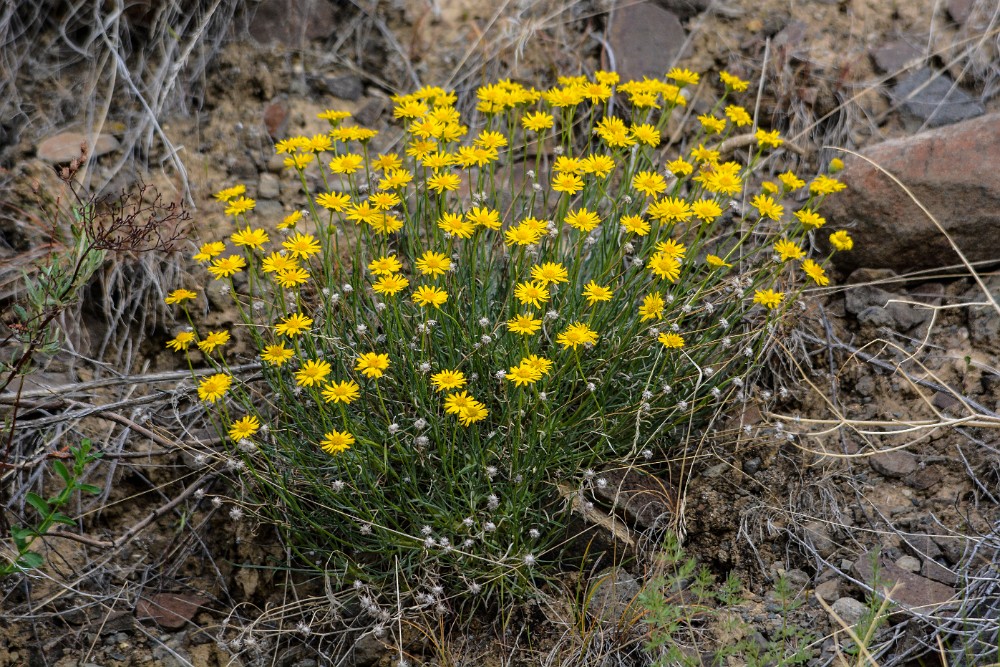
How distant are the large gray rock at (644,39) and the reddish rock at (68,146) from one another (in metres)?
2.51

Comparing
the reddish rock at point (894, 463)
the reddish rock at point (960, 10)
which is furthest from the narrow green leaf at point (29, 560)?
the reddish rock at point (960, 10)

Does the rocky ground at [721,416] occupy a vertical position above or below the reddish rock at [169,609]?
above

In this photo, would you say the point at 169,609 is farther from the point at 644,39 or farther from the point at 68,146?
the point at 644,39

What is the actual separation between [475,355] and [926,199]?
1916 mm

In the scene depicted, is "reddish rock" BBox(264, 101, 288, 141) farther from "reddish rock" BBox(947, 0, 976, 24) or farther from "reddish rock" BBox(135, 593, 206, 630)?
"reddish rock" BBox(947, 0, 976, 24)

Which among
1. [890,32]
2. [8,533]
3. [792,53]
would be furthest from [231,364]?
[890,32]

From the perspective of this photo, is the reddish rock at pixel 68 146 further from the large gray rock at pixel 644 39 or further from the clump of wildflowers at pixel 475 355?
the large gray rock at pixel 644 39

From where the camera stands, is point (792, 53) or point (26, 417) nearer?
point (26, 417)

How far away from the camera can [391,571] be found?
8.91 feet

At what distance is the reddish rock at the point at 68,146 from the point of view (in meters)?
4.00

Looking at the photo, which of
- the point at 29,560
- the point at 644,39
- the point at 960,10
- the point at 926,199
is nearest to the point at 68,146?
the point at 29,560

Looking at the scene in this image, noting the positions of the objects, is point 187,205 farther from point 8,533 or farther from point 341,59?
point 8,533

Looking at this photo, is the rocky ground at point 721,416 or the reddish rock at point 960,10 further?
the reddish rock at point 960,10

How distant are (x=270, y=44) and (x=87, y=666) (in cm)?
311
